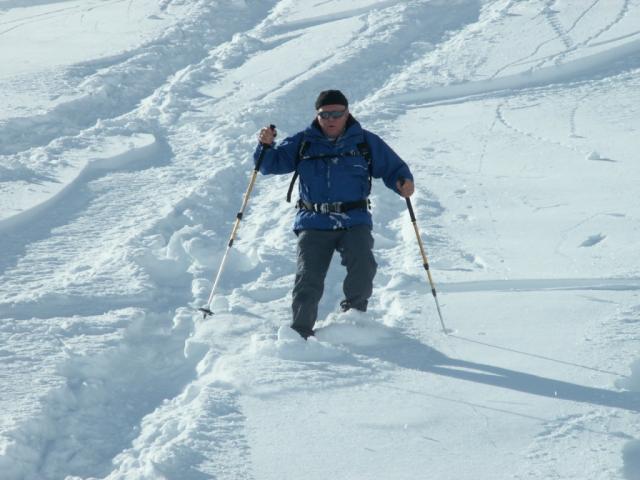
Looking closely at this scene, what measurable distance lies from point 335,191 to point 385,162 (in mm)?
387

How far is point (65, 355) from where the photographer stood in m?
5.16

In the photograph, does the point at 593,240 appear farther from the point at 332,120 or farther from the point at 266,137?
the point at 266,137

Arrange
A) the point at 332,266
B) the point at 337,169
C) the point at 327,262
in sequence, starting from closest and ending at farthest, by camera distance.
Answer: the point at 337,169
the point at 327,262
the point at 332,266

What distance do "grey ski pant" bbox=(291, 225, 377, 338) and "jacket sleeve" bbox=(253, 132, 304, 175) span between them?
0.44 m

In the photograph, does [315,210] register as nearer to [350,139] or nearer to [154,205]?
[350,139]

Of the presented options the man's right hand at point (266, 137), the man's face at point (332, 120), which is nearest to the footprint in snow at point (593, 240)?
the man's face at point (332, 120)

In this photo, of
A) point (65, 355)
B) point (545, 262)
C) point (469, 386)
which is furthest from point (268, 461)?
point (545, 262)

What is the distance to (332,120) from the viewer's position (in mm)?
5438

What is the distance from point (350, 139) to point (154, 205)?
9.43 feet

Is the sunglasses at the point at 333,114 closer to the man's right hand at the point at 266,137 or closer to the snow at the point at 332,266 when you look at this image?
the man's right hand at the point at 266,137

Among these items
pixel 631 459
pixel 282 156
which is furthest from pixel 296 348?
pixel 631 459

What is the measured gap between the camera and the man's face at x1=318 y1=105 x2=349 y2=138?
541cm

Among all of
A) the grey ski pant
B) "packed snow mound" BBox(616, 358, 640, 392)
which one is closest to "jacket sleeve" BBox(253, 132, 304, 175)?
the grey ski pant

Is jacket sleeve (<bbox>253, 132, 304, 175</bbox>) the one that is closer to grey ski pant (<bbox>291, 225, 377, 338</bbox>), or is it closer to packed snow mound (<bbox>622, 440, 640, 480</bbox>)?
grey ski pant (<bbox>291, 225, 377, 338</bbox>)
